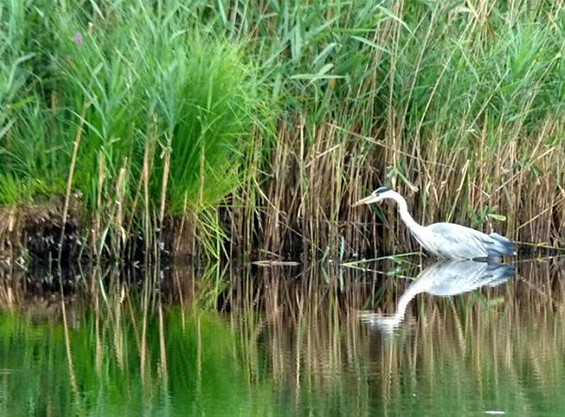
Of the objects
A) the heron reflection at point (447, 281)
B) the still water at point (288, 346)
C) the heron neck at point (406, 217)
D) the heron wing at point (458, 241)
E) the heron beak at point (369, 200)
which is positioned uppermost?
the heron beak at point (369, 200)

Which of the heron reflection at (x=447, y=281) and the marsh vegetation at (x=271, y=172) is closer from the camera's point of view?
the marsh vegetation at (x=271, y=172)

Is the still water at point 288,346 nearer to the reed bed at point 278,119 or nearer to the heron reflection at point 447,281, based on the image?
the heron reflection at point 447,281

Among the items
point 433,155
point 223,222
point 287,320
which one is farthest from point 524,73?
point 287,320

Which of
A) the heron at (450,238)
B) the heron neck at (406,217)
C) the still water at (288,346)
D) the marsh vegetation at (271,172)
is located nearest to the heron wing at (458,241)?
the heron at (450,238)

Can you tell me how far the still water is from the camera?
601 centimetres

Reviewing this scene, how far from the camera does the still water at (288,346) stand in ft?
19.7

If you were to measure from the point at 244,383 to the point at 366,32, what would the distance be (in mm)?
4924

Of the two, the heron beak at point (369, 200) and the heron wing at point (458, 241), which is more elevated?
the heron beak at point (369, 200)

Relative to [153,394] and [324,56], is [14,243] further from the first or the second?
[153,394]

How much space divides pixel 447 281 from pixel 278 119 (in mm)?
1735

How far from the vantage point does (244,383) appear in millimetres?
6461

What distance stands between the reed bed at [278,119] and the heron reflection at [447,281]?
0.40 meters

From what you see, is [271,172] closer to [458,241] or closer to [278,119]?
[278,119]

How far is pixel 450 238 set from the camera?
11.3 metres
